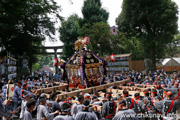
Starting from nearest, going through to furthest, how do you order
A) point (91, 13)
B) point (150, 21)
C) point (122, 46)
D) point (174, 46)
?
point (150, 21) < point (122, 46) < point (91, 13) < point (174, 46)

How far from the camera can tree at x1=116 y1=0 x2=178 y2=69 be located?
22.0 metres

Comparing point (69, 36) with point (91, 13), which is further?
point (69, 36)

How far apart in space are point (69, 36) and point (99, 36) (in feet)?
27.4

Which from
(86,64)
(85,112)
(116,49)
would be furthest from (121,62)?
(85,112)

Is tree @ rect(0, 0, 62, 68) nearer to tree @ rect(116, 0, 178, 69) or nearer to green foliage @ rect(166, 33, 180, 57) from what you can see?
tree @ rect(116, 0, 178, 69)

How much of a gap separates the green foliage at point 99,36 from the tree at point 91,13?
3516 millimetres

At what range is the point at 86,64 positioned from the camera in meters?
10.3

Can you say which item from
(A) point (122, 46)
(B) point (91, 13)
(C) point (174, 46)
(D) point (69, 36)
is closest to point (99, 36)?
(A) point (122, 46)

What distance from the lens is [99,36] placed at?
26.5 metres

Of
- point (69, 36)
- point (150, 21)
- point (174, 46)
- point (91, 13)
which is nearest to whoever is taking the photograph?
point (150, 21)

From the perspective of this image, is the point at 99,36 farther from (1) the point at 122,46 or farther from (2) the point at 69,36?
(2) the point at 69,36

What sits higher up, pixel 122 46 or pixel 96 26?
pixel 96 26

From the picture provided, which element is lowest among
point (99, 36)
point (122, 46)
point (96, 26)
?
point (122, 46)

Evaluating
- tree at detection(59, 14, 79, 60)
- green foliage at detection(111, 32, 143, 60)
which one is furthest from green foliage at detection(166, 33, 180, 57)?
tree at detection(59, 14, 79, 60)
